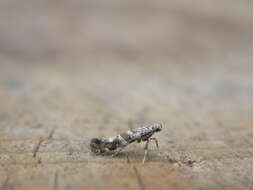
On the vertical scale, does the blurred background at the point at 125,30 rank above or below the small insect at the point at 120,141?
above

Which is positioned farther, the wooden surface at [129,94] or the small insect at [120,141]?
the small insect at [120,141]

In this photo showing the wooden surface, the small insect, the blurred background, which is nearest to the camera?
the wooden surface

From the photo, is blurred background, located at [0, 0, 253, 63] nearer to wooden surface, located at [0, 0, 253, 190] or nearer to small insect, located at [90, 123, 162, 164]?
wooden surface, located at [0, 0, 253, 190]

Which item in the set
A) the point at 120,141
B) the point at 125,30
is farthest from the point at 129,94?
the point at 125,30

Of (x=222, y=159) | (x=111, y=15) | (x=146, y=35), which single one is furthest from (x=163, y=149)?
(x=111, y=15)

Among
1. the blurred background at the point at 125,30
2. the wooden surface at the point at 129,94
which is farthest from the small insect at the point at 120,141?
the blurred background at the point at 125,30

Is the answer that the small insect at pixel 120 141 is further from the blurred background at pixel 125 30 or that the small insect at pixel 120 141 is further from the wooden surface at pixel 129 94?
the blurred background at pixel 125 30

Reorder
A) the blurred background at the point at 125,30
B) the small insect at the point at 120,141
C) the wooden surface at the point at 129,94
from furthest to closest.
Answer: the blurred background at the point at 125,30 → the small insect at the point at 120,141 → the wooden surface at the point at 129,94

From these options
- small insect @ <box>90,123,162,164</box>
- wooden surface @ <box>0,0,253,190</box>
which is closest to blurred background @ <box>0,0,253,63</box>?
wooden surface @ <box>0,0,253,190</box>
